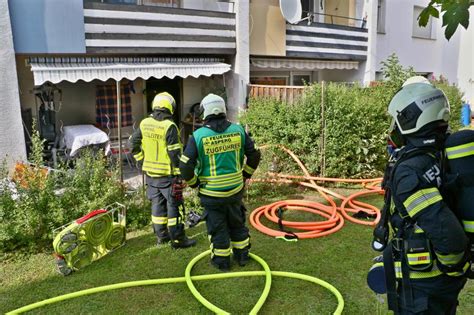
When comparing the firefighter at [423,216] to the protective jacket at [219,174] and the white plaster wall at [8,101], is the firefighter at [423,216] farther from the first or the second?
the white plaster wall at [8,101]

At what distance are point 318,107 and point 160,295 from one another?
542 cm

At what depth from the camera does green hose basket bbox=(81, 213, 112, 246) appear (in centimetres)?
470

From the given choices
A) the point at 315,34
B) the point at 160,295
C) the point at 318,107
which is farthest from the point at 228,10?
the point at 160,295

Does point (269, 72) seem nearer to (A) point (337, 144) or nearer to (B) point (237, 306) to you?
(A) point (337, 144)

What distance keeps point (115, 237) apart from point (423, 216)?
13.2ft

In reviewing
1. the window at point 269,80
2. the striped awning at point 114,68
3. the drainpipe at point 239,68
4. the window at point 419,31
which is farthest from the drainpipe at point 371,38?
the striped awning at point 114,68

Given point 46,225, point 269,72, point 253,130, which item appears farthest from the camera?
point 269,72

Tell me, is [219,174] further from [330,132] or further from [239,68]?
[239,68]

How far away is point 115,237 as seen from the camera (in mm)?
5191

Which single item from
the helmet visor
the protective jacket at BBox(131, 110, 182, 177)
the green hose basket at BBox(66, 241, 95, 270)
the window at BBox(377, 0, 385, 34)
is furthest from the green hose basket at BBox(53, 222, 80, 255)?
the window at BBox(377, 0, 385, 34)

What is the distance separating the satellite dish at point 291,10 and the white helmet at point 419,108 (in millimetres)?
8390

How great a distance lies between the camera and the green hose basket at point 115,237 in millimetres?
5090

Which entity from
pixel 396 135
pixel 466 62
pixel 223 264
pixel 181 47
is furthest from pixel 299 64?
pixel 466 62

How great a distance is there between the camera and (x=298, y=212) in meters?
6.71
